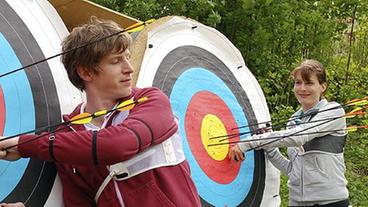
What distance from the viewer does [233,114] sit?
2.72 m

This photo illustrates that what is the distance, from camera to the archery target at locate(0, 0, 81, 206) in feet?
5.42

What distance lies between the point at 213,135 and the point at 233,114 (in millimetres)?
214

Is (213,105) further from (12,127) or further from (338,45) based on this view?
(338,45)

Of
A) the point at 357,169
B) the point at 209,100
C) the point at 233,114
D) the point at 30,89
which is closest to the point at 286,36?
the point at 357,169

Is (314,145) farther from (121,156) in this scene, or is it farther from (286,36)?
(286,36)

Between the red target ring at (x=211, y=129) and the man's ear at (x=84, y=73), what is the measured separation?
2.67 ft

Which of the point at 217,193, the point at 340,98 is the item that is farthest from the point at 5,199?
the point at 340,98

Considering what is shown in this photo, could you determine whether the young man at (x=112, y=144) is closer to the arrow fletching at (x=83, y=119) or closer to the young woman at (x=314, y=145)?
the arrow fletching at (x=83, y=119)

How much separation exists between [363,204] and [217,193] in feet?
6.98

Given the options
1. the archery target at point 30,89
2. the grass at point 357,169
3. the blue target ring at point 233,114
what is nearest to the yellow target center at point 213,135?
the blue target ring at point 233,114

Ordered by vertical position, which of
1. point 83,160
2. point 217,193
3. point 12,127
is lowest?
point 217,193

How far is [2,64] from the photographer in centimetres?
171

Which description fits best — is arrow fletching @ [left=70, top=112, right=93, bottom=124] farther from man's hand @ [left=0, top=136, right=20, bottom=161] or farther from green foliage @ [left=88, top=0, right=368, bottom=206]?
green foliage @ [left=88, top=0, right=368, bottom=206]

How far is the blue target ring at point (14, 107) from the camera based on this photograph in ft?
5.33
